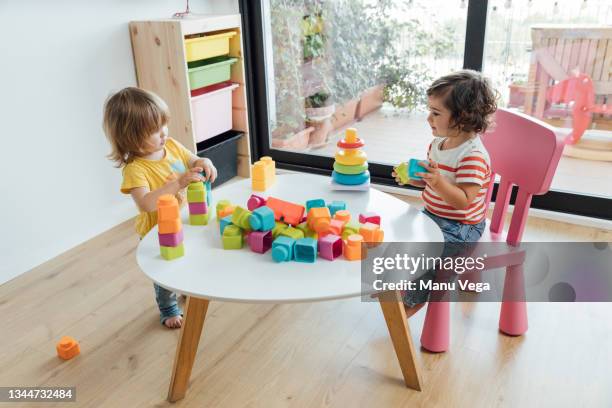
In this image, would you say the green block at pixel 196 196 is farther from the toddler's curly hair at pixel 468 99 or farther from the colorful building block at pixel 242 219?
the toddler's curly hair at pixel 468 99

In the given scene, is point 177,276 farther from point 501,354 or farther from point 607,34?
point 607,34

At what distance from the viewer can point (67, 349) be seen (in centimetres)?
150

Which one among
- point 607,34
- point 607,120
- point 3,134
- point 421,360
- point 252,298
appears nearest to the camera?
point 252,298

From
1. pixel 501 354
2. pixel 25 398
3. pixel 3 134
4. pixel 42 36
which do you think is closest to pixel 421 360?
pixel 501 354

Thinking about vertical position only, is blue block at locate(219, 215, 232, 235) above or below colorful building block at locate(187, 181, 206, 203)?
below

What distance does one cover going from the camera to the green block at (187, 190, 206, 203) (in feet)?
4.39

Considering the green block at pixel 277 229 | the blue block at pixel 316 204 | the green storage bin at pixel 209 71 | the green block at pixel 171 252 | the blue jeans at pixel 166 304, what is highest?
the green storage bin at pixel 209 71

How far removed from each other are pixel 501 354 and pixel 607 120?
138 cm

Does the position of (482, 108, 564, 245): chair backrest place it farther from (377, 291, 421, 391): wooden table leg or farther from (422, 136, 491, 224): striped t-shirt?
(377, 291, 421, 391): wooden table leg

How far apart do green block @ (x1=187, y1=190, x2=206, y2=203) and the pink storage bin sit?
1080mm

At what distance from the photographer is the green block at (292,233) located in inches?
47.6

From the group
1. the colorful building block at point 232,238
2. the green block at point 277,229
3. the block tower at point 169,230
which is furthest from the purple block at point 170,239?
the green block at point 277,229

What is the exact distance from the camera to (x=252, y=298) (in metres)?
1.05

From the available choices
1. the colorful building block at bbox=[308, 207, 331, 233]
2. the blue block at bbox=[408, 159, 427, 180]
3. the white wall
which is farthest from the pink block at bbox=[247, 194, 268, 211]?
the white wall
